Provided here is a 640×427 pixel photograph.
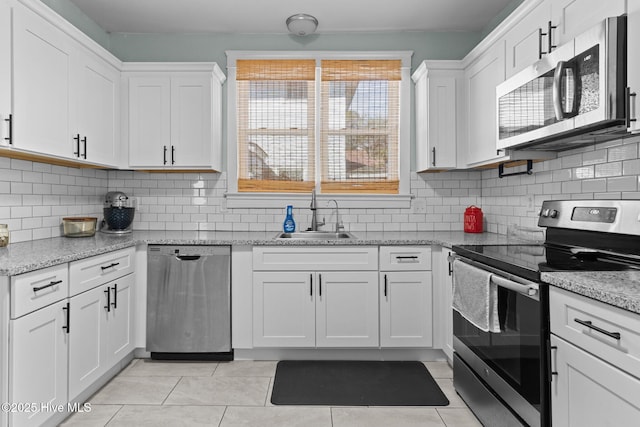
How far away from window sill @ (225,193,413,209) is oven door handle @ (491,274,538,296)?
1790 mm

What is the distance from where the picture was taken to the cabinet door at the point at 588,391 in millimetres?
1158

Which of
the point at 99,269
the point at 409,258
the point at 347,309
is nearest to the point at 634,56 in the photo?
the point at 409,258

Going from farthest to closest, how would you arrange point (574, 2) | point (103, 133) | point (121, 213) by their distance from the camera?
point (121, 213) → point (103, 133) → point (574, 2)

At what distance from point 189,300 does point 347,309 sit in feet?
3.55

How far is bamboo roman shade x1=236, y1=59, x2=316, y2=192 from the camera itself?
3.60 meters

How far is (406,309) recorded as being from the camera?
2947 mm

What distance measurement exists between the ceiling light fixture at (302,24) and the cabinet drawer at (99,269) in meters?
2.04

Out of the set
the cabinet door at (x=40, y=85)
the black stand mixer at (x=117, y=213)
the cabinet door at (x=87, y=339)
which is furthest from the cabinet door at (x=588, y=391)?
the black stand mixer at (x=117, y=213)

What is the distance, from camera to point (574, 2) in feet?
6.20

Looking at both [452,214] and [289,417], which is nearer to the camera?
[289,417]

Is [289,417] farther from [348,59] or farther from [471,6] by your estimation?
[471,6]

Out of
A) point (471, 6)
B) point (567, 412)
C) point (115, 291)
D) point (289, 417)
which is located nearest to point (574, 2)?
point (471, 6)

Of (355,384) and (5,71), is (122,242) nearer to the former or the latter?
(5,71)

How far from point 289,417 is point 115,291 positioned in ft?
4.25
